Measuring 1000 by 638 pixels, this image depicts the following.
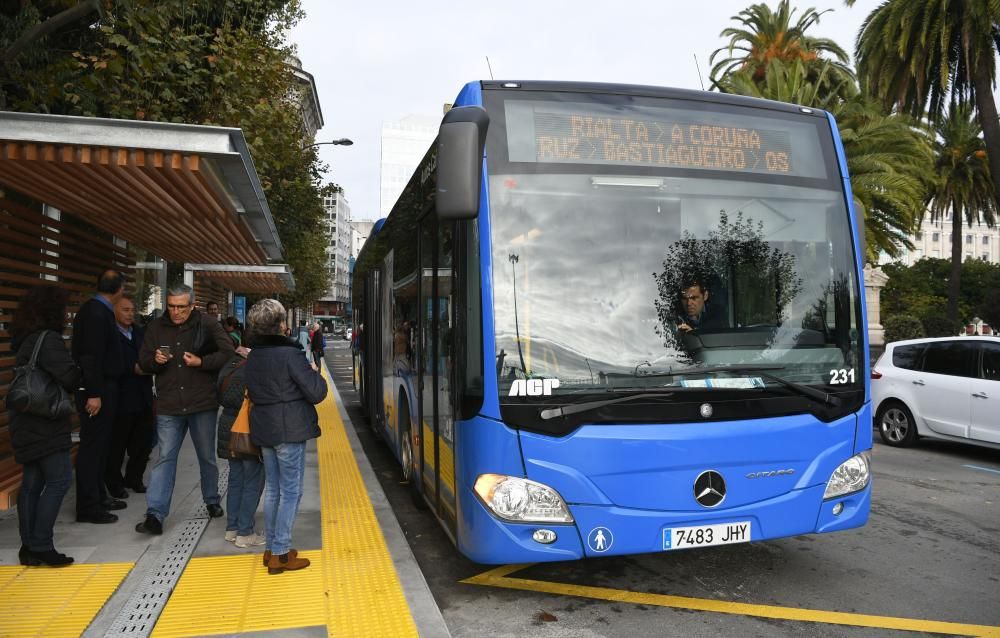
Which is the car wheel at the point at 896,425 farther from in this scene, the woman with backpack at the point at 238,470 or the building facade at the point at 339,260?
the building facade at the point at 339,260

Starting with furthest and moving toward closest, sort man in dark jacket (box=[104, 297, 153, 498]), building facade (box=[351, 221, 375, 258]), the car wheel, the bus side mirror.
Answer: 1. building facade (box=[351, 221, 375, 258])
2. the car wheel
3. man in dark jacket (box=[104, 297, 153, 498])
4. the bus side mirror

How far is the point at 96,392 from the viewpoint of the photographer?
559 centimetres

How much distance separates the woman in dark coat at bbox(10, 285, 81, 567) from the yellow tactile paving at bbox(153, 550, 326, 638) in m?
0.93

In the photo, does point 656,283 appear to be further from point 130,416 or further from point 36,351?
point 130,416

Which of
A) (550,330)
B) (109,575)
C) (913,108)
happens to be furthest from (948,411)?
(913,108)

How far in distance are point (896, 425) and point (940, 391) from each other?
983 millimetres

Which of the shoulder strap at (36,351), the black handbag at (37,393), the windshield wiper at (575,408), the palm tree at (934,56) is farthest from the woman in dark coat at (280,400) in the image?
the palm tree at (934,56)

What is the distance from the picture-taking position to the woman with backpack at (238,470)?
524 centimetres

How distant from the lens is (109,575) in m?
4.77

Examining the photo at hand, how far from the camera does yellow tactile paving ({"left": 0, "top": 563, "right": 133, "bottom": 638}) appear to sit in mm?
4035

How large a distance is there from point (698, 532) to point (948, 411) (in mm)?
7462

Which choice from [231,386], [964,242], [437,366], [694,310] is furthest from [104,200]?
[964,242]

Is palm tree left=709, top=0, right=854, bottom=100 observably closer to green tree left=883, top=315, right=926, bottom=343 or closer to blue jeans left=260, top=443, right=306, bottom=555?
green tree left=883, top=315, right=926, bottom=343

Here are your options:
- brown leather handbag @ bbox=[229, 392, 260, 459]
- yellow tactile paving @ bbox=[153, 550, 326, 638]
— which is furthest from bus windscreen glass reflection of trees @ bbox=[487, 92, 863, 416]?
brown leather handbag @ bbox=[229, 392, 260, 459]
